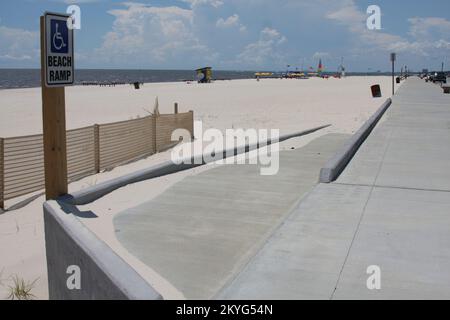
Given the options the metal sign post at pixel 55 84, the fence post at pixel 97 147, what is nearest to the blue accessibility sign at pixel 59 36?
the metal sign post at pixel 55 84

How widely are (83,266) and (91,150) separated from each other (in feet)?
21.7

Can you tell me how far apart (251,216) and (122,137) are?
6.24 meters

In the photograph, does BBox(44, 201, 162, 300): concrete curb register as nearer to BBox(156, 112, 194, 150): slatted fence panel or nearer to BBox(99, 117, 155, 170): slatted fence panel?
BBox(99, 117, 155, 170): slatted fence panel

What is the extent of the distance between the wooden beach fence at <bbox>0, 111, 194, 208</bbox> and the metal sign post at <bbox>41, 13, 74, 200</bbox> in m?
2.97

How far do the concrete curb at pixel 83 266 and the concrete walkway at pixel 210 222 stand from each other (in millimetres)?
578

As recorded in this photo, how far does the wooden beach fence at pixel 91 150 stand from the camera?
31.3ft

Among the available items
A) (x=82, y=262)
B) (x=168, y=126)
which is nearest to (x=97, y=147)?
(x=168, y=126)

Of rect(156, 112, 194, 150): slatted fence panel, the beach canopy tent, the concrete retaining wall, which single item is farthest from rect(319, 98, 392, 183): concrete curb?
the beach canopy tent

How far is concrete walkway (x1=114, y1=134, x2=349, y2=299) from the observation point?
15.9ft

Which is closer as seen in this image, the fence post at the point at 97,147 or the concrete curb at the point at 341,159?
the concrete curb at the point at 341,159

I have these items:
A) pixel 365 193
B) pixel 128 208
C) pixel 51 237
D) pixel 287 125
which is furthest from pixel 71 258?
pixel 287 125

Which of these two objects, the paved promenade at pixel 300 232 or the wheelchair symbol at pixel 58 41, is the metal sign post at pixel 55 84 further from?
the paved promenade at pixel 300 232

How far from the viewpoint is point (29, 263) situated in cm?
616

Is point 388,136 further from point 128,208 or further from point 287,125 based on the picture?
point 128,208
